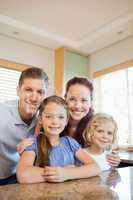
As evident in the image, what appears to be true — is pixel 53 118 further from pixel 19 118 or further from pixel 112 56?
pixel 112 56

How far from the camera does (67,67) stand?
4168 mm

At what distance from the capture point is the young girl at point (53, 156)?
31.8 inches

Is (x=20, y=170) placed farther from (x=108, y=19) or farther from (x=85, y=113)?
(x=108, y=19)

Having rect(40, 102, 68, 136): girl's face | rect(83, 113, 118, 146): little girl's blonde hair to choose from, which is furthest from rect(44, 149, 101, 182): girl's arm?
rect(83, 113, 118, 146): little girl's blonde hair

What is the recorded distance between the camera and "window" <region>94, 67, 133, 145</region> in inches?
151

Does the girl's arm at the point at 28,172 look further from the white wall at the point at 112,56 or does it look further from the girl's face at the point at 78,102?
the white wall at the point at 112,56

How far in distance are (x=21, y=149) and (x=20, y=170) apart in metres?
0.10

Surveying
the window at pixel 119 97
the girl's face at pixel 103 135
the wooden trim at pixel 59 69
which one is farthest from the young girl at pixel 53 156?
the wooden trim at pixel 59 69

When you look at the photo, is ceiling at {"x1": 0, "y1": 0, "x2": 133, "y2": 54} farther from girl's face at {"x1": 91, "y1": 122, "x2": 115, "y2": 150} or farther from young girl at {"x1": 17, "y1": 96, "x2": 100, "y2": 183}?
→ young girl at {"x1": 17, "y1": 96, "x2": 100, "y2": 183}

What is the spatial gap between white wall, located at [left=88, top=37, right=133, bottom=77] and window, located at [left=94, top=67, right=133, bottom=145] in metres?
0.17

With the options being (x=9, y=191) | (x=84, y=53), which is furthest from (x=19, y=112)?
(x=84, y=53)

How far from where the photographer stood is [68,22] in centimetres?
346

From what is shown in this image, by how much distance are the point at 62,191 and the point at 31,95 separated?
0.67 m

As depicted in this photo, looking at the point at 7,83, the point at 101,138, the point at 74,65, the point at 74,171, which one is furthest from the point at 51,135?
the point at 74,65
